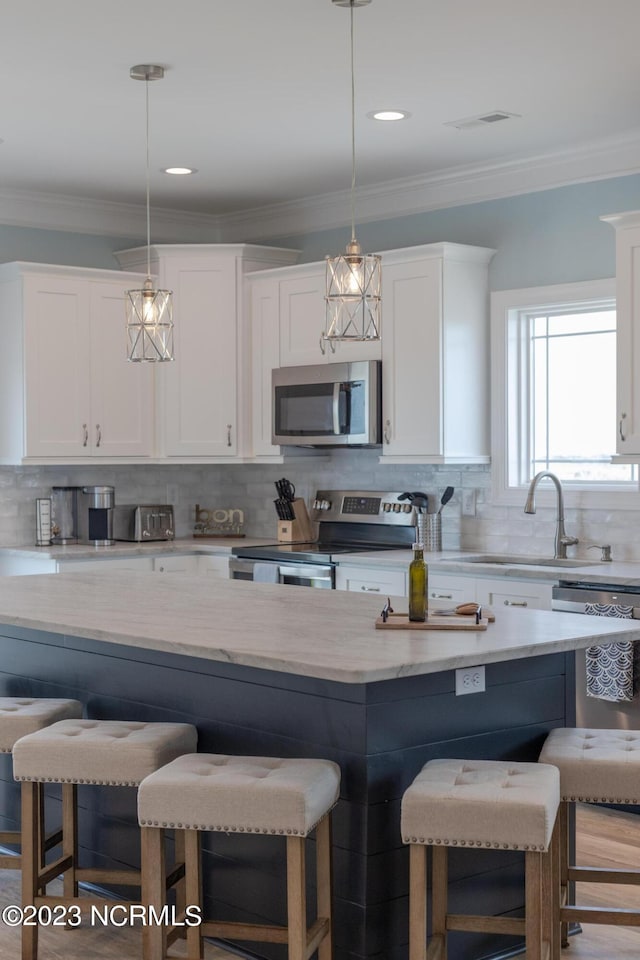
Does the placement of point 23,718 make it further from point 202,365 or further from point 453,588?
point 202,365

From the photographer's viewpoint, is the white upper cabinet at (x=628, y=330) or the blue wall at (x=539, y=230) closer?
the white upper cabinet at (x=628, y=330)

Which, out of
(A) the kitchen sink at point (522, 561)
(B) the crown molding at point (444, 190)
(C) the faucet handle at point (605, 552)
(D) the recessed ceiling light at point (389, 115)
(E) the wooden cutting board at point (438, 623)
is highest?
(D) the recessed ceiling light at point (389, 115)

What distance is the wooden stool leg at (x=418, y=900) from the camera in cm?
268

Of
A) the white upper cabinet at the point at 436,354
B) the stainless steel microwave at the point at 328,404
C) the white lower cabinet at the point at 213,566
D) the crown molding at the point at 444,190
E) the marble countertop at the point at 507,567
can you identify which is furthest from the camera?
the white lower cabinet at the point at 213,566

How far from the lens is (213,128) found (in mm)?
5172

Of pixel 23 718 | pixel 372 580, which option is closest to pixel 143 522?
pixel 372 580

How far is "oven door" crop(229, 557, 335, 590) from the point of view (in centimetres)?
Result: 585

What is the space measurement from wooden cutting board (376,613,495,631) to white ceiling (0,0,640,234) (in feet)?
6.28

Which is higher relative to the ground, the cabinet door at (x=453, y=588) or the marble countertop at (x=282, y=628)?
the marble countertop at (x=282, y=628)

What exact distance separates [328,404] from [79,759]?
331 cm

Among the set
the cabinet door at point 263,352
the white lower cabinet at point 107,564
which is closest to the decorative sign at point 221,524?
the cabinet door at point 263,352

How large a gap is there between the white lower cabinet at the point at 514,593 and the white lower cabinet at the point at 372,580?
413 millimetres

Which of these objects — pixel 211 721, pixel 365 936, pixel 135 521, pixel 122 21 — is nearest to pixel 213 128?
pixel 122 21

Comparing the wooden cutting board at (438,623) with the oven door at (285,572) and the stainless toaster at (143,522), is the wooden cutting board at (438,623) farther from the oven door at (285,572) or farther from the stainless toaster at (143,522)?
the stainless toaster at (143,522)
